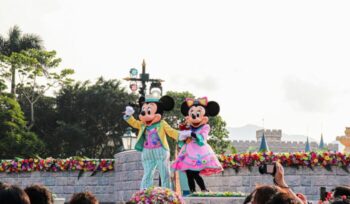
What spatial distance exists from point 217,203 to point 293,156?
4137 millimetres

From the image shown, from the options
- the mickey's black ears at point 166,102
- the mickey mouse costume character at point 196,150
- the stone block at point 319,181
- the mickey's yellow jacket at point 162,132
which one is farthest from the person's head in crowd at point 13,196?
the stone block at point 319,181

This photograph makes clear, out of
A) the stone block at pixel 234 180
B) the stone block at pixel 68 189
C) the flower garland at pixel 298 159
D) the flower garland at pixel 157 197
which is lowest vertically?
the stone block at pixel 68 189

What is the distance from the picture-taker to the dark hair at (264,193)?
19.8ft

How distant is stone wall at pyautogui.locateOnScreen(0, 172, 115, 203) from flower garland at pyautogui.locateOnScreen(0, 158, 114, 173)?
0.15m

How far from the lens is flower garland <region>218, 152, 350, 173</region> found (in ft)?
59.8

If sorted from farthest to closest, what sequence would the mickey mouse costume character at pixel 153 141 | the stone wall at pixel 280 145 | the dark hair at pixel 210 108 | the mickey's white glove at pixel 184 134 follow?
the stone wall at pixel 280 145 → the dark hair at pixel 210 108 → the mickey mouse costume character at pixel 153 141 → the mickey's white glove at pixel 184 134

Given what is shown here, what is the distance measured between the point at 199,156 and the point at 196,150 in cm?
13

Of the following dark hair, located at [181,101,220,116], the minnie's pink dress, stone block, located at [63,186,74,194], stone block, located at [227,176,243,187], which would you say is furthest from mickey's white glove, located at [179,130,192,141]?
stone block, located at [63,186,74,194]

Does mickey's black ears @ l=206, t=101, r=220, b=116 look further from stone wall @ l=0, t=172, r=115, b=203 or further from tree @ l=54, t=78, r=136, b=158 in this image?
tree @ l=54, t=78, r=136, b=158

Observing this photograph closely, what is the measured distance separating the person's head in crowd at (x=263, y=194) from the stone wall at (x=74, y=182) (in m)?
17.0

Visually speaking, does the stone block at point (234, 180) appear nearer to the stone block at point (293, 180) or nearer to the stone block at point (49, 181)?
the stone block at point (293, 180)

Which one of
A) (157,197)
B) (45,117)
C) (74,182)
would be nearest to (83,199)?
(157,197)

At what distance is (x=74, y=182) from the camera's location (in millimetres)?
23516

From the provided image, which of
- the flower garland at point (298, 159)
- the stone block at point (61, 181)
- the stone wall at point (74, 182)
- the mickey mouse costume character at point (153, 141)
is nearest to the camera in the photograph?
the mickey mouse costume character at point (153, 141)
